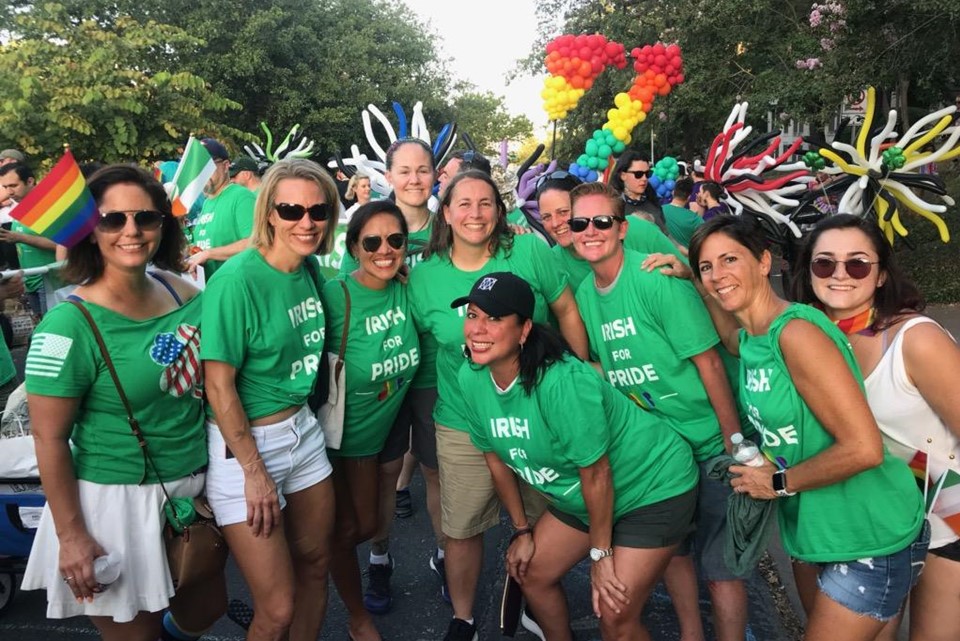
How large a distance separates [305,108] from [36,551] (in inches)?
821

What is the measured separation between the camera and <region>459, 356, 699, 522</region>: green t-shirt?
2324 mm

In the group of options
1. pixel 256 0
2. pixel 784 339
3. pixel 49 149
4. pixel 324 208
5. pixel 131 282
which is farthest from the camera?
pixel 256 0

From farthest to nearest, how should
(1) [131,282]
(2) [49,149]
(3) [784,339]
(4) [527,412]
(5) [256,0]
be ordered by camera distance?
(5) [256,0] < (2) [49,149] < (4) [527,412] < (1) [131,282] < (3) [784,339]

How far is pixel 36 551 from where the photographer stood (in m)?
2.15

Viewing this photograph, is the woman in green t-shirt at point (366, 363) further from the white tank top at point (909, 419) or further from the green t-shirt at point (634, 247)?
the white tank top at point (909, 419)

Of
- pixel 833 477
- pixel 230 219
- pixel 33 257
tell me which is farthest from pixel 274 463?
pixel 33 257

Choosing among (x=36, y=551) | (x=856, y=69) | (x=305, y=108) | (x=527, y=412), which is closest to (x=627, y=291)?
(x=527, y=412)

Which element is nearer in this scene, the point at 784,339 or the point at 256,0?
the point at 784,339

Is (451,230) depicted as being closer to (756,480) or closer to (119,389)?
(119,389)

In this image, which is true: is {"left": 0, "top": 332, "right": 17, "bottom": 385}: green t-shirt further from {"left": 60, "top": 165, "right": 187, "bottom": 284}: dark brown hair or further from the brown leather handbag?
the brown leather handbag

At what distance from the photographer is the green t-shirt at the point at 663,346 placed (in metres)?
2.58

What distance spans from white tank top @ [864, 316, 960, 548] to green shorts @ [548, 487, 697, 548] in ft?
2.46

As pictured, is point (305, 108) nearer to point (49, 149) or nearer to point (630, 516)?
point (49, 149)

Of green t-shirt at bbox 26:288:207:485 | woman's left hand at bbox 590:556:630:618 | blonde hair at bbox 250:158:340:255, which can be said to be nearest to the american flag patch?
green t-shirt at bbox 26:288:207:485
